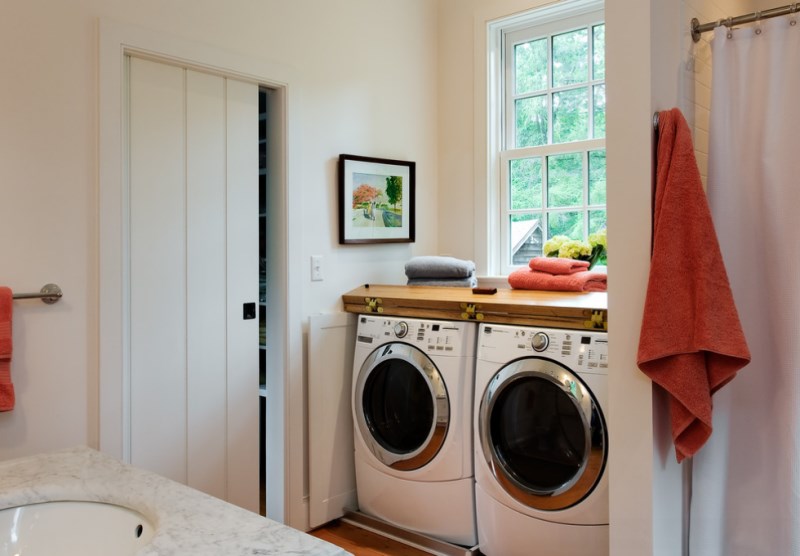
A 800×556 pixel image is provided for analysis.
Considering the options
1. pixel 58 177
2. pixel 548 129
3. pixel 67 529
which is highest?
pixel 548 129

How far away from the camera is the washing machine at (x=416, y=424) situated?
258 centimetres

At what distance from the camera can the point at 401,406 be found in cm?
280

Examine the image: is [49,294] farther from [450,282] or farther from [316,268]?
[450,282]

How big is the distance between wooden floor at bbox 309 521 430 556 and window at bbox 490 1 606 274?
4.88 ft

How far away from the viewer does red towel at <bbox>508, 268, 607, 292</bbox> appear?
2609 millimetres

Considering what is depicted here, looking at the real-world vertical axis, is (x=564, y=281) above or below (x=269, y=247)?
below

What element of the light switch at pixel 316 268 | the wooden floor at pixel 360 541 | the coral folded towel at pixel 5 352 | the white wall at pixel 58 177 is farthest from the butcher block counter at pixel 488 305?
the coral folded towel at pixel 5 352

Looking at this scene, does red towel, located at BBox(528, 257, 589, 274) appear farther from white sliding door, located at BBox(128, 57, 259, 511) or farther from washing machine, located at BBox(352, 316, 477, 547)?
white sliding door, located at BBox(128, 57, 259, 511)

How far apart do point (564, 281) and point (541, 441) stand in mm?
682

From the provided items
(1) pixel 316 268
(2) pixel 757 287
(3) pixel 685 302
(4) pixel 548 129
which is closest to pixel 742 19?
(2) pixel 757 287

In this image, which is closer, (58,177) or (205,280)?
(58,177)

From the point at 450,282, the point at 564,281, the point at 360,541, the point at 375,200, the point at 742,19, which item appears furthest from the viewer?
the point at 375,200

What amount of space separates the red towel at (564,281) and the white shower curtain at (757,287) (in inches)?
28.4

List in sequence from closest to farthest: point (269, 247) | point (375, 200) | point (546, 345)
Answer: point (546, 345)
point (269, 247)
point (375, 200)
